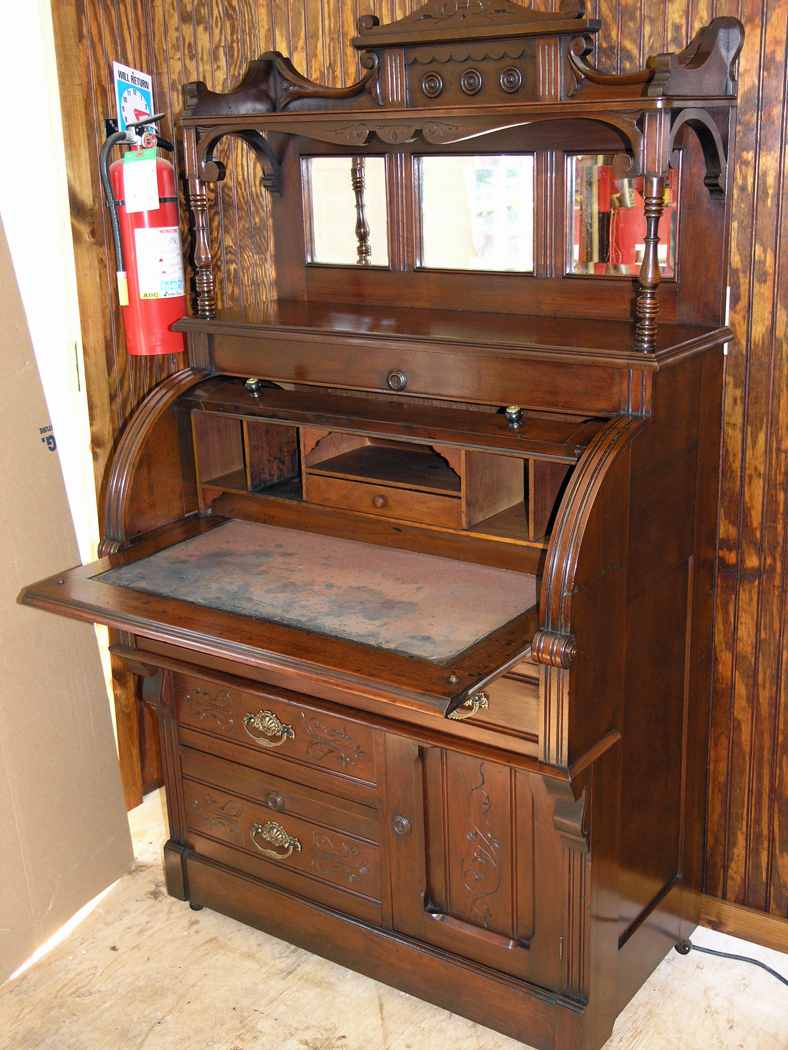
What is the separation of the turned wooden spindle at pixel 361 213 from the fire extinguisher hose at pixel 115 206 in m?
0.60

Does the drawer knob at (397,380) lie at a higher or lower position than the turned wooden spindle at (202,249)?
lower

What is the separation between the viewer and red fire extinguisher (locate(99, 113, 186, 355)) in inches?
105

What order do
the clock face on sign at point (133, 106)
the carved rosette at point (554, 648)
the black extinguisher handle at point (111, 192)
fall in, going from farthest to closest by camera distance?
the clock face on sign at point (133, 106), the black extinguisher handle at point (111, 192), the carved rosette at point (554, 648)

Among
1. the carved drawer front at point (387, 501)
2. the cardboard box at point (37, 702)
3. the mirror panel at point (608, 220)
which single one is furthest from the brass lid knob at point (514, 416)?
the cardboard box at point (37, 702)

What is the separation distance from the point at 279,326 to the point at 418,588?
2.26 feet

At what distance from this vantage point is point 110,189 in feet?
8.89

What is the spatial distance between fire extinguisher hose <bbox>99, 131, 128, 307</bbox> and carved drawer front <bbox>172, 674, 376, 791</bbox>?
100 cm

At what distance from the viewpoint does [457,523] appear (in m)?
2.25

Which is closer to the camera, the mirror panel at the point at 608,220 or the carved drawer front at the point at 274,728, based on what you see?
the mirror panel at the point at 608,220

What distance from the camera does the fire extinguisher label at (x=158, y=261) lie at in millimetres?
2662

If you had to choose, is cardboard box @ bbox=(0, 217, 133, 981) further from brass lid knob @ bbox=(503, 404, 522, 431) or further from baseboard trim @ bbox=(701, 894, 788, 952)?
baseboard trim @ bbox=(701, 894, 788, 952)

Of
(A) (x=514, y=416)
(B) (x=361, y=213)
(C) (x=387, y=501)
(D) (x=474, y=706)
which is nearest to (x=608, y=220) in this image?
(A) (x=514, y=416)

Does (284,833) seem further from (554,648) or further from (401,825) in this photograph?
(554,648)

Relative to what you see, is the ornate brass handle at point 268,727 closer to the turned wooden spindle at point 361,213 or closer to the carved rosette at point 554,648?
the carved rosette at point 554,648
